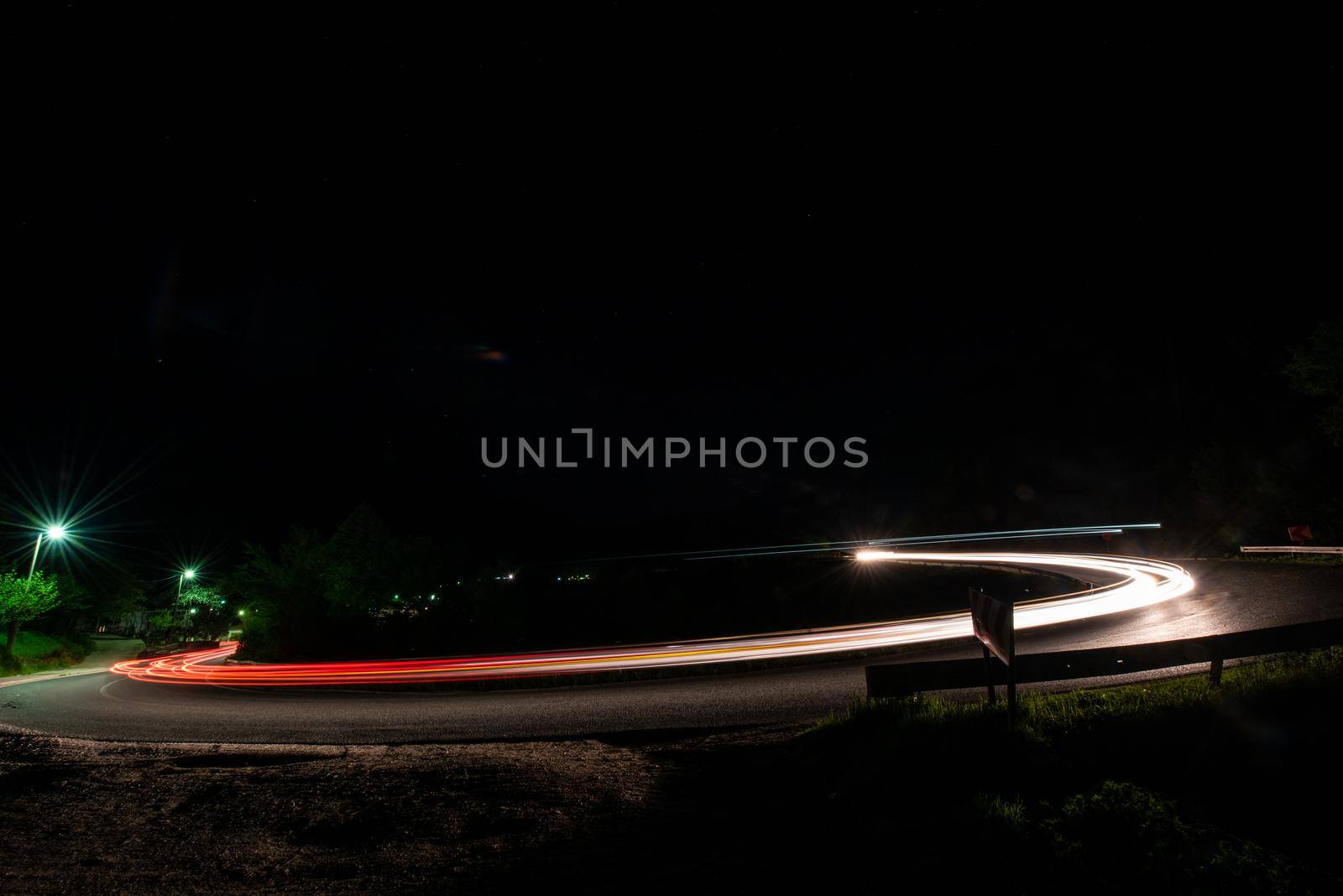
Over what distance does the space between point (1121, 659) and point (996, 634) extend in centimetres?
215

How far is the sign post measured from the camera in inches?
241

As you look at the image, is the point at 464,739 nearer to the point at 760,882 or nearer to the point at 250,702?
the point at 760,882

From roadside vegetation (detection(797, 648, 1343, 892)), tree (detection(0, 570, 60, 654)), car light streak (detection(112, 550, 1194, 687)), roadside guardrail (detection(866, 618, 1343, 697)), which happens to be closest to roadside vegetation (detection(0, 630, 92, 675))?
tree (detection(0, 570, 60, 654))

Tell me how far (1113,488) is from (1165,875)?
7923cm

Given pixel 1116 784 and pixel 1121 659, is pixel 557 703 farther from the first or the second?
pixel 1116 784

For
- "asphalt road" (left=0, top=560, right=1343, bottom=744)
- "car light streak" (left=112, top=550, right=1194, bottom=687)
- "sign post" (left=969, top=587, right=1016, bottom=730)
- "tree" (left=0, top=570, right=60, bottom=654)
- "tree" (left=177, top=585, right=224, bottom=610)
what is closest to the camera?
"sign post" (left=969, top=587, right=1016, bottom=730)

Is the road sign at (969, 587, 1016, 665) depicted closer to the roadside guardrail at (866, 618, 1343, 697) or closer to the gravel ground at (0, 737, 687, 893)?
the roadside guardrail at (866, 618, 1343, 697)

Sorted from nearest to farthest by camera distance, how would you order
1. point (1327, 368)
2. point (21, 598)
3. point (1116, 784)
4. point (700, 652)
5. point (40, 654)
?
point (1116, 784), point (700, 652), point (1327, 368), point (21, 598), point (40, 654)

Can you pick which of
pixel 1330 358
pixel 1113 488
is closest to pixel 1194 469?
pixel 1330 358

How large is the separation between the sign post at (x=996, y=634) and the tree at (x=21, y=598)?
39.8m

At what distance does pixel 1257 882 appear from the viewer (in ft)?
11.2

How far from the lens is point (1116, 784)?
15.2 feet

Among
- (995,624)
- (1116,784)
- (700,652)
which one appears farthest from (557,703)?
(1116,784)

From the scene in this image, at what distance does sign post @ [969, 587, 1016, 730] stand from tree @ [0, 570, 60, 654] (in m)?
39.8
